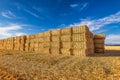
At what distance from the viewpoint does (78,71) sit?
7.32 meters

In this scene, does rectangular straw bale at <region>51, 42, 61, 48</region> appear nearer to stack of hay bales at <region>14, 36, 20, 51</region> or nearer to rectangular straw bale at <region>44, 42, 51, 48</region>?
rectangular straw bale at <region>44, 42, 51, 48</region>

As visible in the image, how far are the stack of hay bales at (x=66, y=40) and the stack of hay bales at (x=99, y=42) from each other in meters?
4.52

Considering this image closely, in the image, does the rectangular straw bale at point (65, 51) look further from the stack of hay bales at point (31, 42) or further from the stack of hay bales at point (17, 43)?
the stack of hay bales at point (17, 43)

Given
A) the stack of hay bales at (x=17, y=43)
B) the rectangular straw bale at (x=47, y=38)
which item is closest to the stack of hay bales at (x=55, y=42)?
the rectangular straw bale at (x=47, y=38)

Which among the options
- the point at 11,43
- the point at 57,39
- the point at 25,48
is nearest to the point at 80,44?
the point at 57,39

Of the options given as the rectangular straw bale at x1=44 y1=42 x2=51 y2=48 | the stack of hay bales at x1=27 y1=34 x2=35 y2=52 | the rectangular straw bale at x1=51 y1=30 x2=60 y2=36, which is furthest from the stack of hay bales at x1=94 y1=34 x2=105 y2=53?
the stack of hay bales at x1=27 y1=34 x2=35 y2=52

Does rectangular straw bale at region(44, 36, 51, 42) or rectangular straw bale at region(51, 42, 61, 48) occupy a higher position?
rectangular straw bale at region(44, 36, 51, 42)

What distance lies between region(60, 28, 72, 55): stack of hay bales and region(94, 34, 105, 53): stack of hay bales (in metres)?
4.52

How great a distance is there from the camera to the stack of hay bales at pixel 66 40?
13463 mm

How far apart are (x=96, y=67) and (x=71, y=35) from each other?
609 centimetres

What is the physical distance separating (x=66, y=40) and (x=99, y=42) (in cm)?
480

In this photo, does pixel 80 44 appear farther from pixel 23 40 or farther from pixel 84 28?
pixel 23 40

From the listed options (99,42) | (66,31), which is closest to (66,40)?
(66,31)

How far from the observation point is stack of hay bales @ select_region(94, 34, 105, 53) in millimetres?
16141
